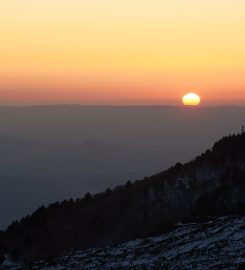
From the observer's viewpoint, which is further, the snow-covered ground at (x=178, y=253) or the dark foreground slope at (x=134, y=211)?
the dark foreground slope at (x=134, y=211)

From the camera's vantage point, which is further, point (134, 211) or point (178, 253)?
point (134, 211)

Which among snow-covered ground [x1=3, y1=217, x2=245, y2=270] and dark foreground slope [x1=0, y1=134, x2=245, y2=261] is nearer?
snow-covered ground [x1=3, y1=217, x2=245, y2=270]

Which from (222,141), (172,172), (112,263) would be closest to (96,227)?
(172,172)

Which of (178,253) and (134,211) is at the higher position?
(178,253)
